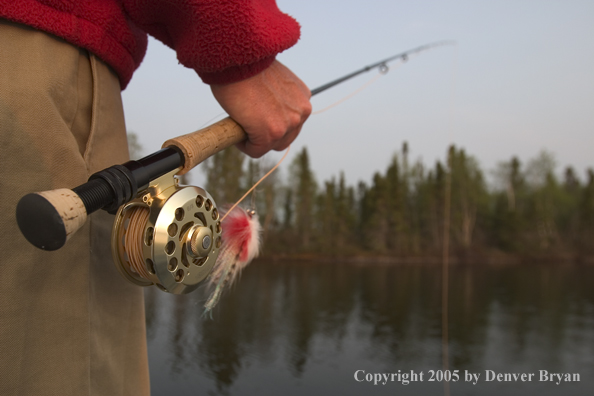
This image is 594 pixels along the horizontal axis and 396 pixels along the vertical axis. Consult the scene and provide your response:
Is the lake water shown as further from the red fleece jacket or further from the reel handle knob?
the reel handle knob

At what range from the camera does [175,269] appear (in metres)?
0.67

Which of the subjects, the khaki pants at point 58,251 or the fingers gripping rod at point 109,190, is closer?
the fingers gripping rod at point 109,190

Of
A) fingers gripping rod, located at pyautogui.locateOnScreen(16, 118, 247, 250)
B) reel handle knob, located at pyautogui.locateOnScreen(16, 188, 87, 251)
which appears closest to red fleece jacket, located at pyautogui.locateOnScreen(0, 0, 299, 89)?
fingers gripping rod, located at pyautogui.locateOnScreen(16, 118, 247, 250)

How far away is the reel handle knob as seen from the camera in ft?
1.45

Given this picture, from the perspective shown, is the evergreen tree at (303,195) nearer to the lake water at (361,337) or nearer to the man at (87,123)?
the lake water at (361,337)

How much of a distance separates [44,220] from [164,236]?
0.21 metres

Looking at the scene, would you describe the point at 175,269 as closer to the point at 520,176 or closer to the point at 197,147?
the point at 197,147

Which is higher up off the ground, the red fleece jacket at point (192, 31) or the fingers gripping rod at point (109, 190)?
the red fleece jacket at point (192, 31)

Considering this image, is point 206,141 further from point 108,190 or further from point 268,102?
point 108,190

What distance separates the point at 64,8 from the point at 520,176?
3776 centimetres

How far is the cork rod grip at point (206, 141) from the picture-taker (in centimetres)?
74

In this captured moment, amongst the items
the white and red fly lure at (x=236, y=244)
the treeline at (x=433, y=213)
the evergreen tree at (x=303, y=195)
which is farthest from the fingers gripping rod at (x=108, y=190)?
the evergreen tree at (x=303, y=195)

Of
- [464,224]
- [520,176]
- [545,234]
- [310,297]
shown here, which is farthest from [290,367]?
[520,176]

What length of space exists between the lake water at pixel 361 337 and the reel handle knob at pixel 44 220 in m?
9.21
